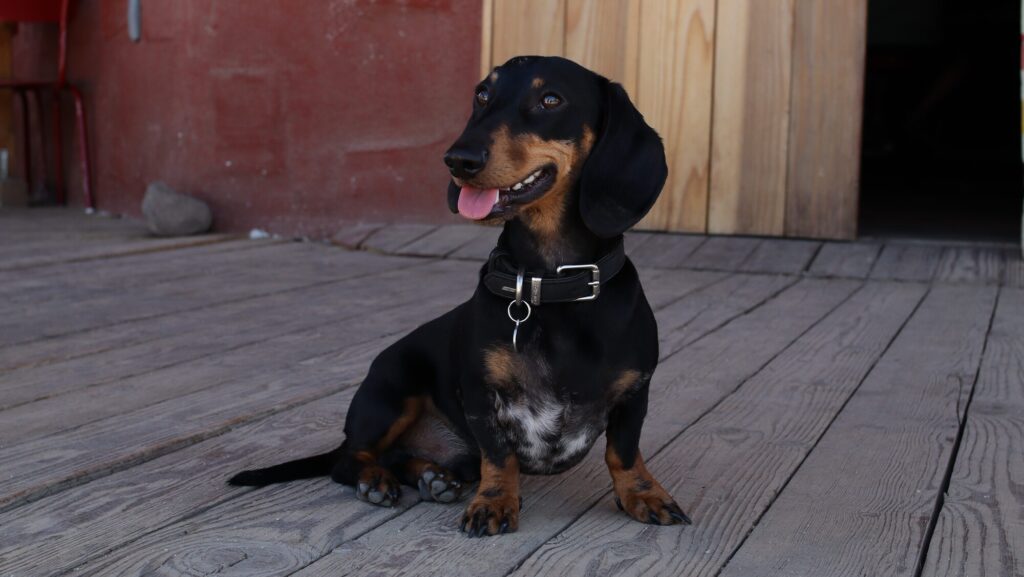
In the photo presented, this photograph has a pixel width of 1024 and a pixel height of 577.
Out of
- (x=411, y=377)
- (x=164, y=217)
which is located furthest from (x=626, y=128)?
(x=164, y=217)

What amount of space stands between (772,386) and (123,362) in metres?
1.64

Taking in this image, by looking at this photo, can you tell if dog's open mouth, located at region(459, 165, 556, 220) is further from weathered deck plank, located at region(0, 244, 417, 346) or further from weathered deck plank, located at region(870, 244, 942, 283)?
weathered deck plank, located at region(870, 244, 942, 283)

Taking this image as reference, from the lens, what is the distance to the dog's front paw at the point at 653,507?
2.06 m

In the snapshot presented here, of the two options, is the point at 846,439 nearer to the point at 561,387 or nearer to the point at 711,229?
the point at 561,387

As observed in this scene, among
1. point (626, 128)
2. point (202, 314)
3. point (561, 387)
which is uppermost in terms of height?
point (626, 128)

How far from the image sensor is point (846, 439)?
257 centimetres

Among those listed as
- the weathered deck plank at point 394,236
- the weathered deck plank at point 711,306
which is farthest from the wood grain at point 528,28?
the weathered deck plank at point 711,306

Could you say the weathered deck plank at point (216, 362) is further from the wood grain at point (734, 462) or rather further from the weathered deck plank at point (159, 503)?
the wood grain at point (734, 462)

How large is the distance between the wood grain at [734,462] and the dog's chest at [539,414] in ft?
0.43

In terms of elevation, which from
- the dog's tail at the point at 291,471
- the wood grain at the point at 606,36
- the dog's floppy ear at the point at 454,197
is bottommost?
the dog's tail at the point at 291,471

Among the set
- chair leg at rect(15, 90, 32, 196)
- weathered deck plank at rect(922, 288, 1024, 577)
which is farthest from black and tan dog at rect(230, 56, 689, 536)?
chair leg at rect(15, 90, 32, 196)

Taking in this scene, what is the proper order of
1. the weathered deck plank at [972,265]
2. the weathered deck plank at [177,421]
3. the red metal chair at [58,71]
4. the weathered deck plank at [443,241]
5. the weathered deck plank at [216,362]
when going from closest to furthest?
the weathered deck plank at [177,421] → the weathered deck plank at [216,362] → the weathered deck plank at [972,265] → the weathered deck plank at [443,241] → the red metal chair at [58,71]

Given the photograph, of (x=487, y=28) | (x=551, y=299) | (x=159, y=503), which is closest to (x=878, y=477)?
(x=551, y=299)

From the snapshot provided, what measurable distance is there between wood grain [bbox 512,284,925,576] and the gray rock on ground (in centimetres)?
295
